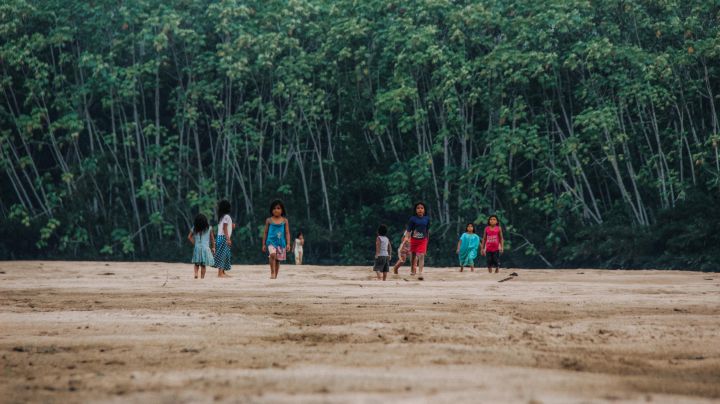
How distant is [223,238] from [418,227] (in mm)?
3488

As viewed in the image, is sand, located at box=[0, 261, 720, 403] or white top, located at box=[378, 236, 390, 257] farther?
white top, located at box=[378, 236, 390, 257]

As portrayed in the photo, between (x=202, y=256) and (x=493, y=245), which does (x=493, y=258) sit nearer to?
(x=493, y=245)

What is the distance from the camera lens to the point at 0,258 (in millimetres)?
30906

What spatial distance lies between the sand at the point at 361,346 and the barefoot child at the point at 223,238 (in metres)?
4.92

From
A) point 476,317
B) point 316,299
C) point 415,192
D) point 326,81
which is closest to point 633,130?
point 415,192

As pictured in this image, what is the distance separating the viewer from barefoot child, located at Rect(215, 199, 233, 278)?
689 inches

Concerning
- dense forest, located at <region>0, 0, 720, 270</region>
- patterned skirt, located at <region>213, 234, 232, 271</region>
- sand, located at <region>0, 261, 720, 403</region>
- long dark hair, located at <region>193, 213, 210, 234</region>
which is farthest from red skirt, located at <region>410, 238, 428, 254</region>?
dense forest, located at <region>0, 0, 720, 270</region>

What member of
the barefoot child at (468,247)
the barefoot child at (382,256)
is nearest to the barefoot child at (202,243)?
the barefoot child at (382,256)

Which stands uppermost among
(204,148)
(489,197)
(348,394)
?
(204,148)

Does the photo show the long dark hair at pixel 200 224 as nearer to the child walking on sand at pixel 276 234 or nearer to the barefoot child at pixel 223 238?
the barefoot child at pixel 223 238

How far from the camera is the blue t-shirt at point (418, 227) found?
1838 centimetres

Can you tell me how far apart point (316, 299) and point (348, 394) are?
6.61 metres

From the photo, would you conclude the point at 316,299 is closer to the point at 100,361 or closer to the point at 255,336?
the point at 255,336

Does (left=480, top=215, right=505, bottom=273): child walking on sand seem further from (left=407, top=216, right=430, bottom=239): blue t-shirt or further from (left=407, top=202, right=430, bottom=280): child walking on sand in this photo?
(left=407, top=216, right=430, bottom=239): blue t-shirt
